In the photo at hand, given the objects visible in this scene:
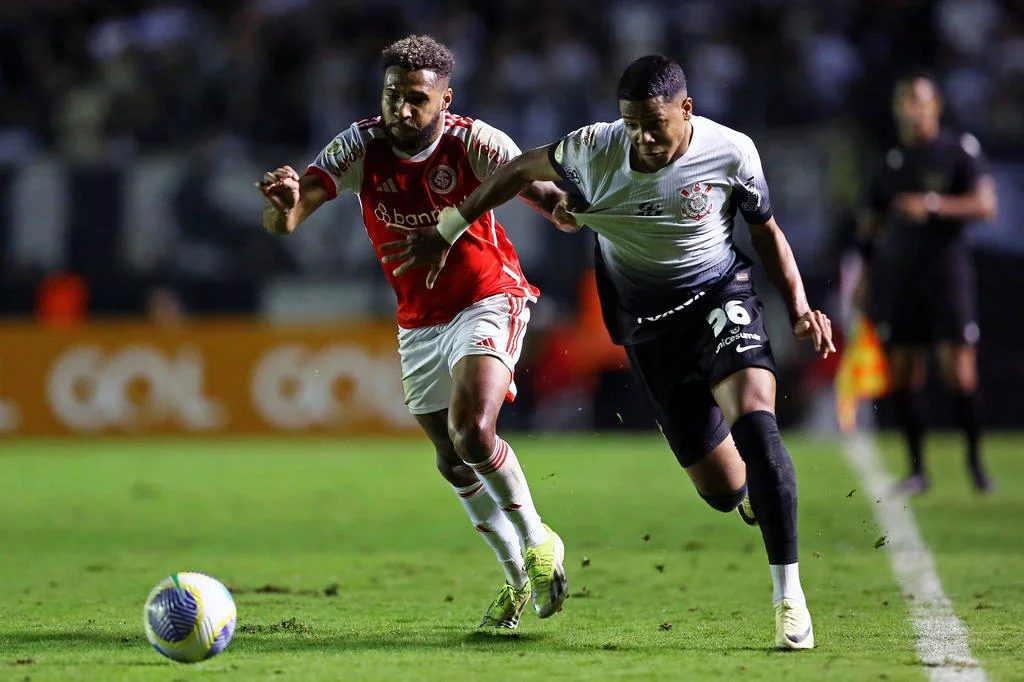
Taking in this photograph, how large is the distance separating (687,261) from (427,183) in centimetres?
117

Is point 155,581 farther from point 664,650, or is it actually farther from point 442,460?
point 664,650

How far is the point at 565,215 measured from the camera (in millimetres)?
6285

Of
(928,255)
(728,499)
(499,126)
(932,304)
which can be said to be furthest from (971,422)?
(499,126)

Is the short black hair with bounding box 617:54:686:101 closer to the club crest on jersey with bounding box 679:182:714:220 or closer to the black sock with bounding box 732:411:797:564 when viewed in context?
the club crest on jersey with bounding box 679:182:714:220

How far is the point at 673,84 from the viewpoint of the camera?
18.6 feet

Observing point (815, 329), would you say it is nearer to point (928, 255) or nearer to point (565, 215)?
point (565, 215)

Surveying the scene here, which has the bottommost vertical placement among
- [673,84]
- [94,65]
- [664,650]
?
[664,650]

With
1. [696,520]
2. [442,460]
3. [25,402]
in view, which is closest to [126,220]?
[25,402]

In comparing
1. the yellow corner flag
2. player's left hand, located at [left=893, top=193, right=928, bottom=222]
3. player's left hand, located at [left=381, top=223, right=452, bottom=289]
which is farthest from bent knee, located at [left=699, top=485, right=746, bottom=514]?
the yellow corner flag

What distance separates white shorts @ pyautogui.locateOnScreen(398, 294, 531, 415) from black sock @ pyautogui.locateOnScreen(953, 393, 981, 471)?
5850 millimetres

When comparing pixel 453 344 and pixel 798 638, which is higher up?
pixel 453 344

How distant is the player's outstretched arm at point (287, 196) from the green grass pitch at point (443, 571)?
1638 millimetres

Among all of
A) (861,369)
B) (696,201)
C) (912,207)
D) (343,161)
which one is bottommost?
(861,369)

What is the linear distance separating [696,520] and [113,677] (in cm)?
610
